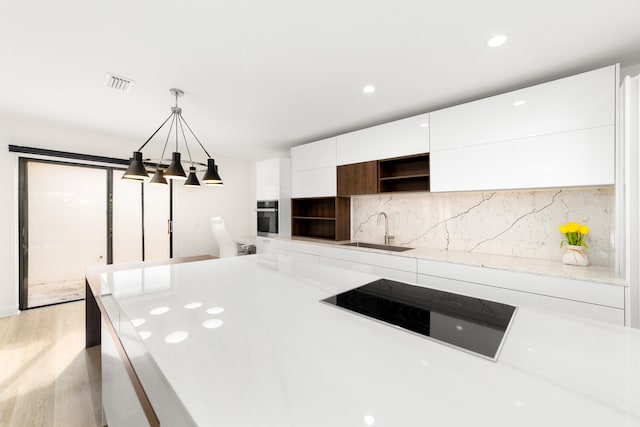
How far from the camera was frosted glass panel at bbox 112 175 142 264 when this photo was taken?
4.14m

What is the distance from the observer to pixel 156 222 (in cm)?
457

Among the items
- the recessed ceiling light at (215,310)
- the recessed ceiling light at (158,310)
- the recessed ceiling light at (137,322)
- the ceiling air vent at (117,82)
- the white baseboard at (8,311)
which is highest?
the ceiling air vent at (117,82)

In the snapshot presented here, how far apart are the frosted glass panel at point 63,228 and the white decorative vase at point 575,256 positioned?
5.56 meters

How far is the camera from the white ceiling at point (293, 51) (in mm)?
1498

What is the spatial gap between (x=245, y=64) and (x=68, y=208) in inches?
140

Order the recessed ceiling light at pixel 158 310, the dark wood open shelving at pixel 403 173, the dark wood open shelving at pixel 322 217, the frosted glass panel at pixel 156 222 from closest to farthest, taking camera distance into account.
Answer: the recessed ceiling light at pixel 158 310
the dark wood open shelving at pixel 403 173
the dark wood open shelving at pixel 322 217
the frosted glass panel at pixel 156 222

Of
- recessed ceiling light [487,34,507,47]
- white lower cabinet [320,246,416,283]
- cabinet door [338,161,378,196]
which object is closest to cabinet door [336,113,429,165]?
cabinet door [338,161,378,196]

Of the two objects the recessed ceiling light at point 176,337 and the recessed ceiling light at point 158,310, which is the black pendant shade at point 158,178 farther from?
the recessed ceiling light at point 176,337

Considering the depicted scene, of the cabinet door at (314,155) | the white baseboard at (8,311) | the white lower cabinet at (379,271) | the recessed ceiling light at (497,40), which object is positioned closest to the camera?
the recessed ceiling light at (497,40)

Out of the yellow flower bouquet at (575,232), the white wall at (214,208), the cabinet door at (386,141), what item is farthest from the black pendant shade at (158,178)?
the yellow flower bouquet at (575,232)

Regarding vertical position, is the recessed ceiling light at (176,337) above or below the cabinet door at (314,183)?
below

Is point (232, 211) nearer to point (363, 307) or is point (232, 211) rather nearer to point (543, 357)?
point (363, 307)

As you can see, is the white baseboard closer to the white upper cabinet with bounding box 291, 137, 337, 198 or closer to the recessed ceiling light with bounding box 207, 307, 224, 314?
the white upper cabinet with bounding box 291, 137, 337, 198

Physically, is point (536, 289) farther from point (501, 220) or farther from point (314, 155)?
point (314, 155)
